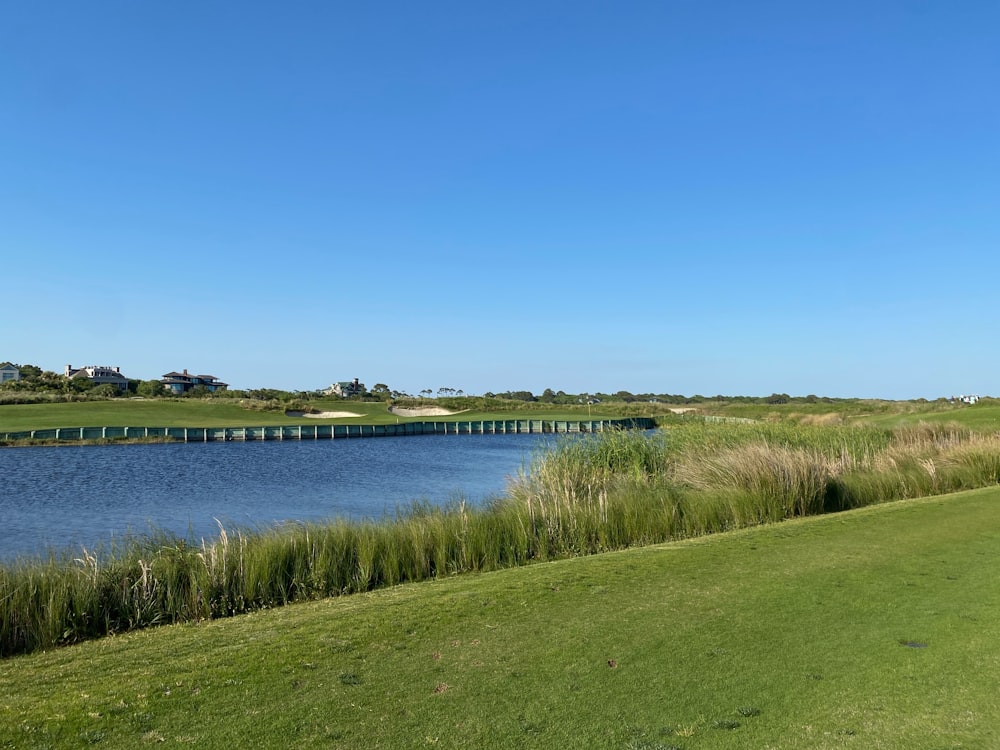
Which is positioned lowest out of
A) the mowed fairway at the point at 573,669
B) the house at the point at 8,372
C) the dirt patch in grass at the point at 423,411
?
the mowed fairway at the point at 573,669

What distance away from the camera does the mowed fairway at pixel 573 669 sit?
4129mm

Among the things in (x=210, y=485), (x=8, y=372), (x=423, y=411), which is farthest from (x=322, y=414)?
(x=8, y=372)

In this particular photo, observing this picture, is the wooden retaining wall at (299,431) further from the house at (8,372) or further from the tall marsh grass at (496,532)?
the house at (8,372)

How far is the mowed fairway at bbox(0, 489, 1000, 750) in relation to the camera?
13.5ft

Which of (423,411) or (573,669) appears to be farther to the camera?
(423,411)

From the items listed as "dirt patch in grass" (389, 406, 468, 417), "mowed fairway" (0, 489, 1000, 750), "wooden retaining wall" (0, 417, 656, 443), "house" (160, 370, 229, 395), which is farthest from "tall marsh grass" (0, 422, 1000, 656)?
"house" (160, 370, 229, 395)

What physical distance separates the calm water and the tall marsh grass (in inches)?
69.8

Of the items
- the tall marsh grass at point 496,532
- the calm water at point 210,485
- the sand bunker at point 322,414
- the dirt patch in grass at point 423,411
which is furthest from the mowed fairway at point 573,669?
the dirt patch in grass at point 423,411

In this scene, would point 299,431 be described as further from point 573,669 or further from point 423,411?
point 573,669

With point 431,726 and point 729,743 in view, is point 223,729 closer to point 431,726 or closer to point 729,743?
point 431,726

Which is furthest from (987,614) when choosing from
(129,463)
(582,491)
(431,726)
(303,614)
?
(129,463)

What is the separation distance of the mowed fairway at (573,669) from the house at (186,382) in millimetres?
111235

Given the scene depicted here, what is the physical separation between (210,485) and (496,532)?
656 inches

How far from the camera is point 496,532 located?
10.6 metres
